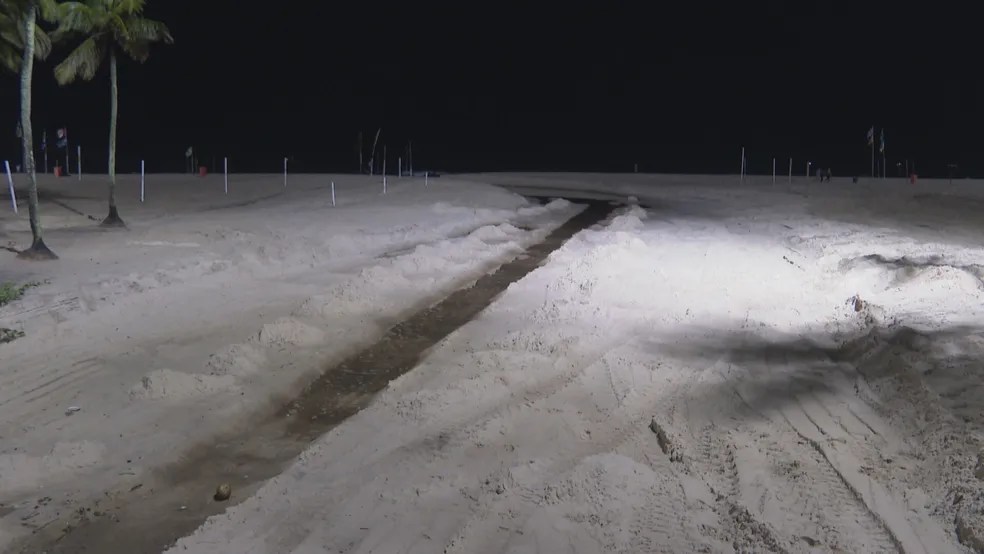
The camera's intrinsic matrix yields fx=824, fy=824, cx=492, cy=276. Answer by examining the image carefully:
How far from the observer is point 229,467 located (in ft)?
20.3

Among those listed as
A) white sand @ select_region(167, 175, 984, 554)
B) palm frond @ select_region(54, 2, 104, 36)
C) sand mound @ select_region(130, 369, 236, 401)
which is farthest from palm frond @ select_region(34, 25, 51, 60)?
sand mound @ select_region(130, 369, 236, 401)

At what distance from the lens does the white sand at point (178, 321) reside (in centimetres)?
637

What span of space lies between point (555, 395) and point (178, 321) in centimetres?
514

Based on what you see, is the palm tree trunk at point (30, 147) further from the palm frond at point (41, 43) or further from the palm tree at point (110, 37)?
the palm frond at point (41, 43)

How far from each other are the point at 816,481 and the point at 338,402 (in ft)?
13.7

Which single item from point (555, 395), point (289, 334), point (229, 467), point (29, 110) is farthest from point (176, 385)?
point (29, 110)

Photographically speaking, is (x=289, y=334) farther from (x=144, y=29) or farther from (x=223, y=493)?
(x=144, y=29)

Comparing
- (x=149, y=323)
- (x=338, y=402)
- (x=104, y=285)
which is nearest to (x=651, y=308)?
(x=338, y=402)

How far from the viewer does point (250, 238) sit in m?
17.1

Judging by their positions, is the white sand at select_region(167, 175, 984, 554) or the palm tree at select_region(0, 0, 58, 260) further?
the palm tree at select_region(0, 0, 58, 260)

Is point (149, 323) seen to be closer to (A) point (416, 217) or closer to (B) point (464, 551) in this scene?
(B) point (464, 551)

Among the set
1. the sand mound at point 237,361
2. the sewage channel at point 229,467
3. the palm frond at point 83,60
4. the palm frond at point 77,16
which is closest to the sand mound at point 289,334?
the sand mound at point 237,361

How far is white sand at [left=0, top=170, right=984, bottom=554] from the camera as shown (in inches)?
202

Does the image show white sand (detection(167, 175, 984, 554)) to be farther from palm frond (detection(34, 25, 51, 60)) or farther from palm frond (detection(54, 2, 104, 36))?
palm frond (detection(34, 25, 51, 60))
